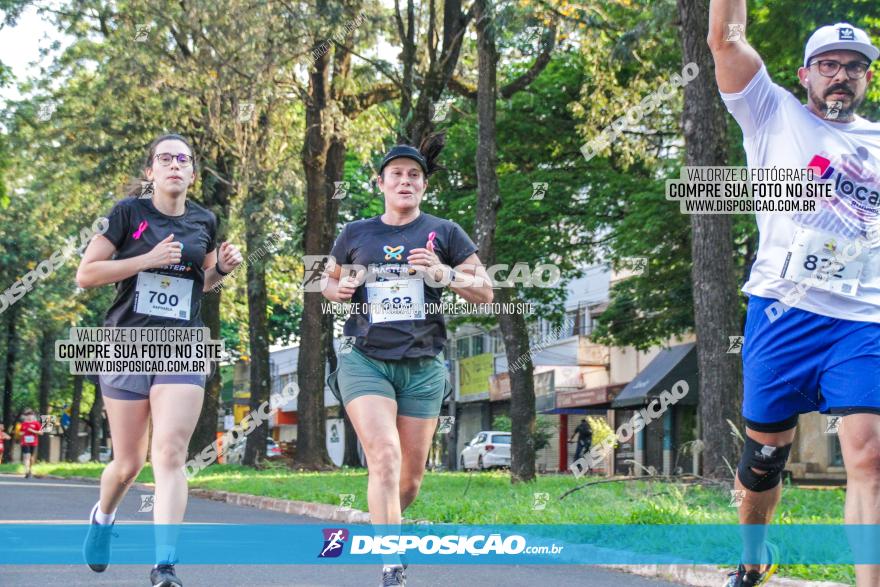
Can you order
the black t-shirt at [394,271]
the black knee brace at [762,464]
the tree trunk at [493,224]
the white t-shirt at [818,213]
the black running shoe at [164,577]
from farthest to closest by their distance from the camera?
1. the tree trunk at [493,224]
2. the black t-shirt at [394,271]
3. the black running shoe at [164,577]
4. the black knee brace at [762,464]
5. the white t-shirt at [818,213]

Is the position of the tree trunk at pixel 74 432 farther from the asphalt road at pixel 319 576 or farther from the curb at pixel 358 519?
the asphalt road at pixel 319 576

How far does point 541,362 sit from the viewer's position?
169ft

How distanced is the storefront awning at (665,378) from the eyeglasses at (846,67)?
28241 millimetres

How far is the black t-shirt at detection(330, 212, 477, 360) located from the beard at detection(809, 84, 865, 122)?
82.9 inches

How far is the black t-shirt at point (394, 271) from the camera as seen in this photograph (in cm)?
659

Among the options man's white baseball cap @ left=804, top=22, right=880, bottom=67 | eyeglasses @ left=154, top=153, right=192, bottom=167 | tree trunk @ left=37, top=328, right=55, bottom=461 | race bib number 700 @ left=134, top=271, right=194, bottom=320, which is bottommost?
race bib number 700 @ left=134, top=271, right=194, bottom=320

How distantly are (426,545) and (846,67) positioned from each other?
3419 mm

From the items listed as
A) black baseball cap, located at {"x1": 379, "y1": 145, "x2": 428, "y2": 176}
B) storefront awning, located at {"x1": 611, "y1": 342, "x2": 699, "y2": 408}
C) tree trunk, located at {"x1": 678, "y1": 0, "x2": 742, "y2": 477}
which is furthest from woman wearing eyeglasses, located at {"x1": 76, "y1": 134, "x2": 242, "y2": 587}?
storefront awning, located at {"x1": 611, "y1": 342, "x2": 699, "y2": 408}

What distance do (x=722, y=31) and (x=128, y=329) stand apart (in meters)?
3.32

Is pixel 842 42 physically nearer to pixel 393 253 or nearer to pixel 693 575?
pixel 393 253

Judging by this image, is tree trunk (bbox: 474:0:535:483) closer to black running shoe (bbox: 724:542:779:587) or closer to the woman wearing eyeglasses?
the woman wearing eyeglasses

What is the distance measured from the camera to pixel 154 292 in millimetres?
6531

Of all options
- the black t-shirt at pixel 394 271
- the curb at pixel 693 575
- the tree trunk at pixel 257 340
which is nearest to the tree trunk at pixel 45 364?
the tree trunk at pixel 257 340

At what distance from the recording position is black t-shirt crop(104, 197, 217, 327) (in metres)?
6.54
